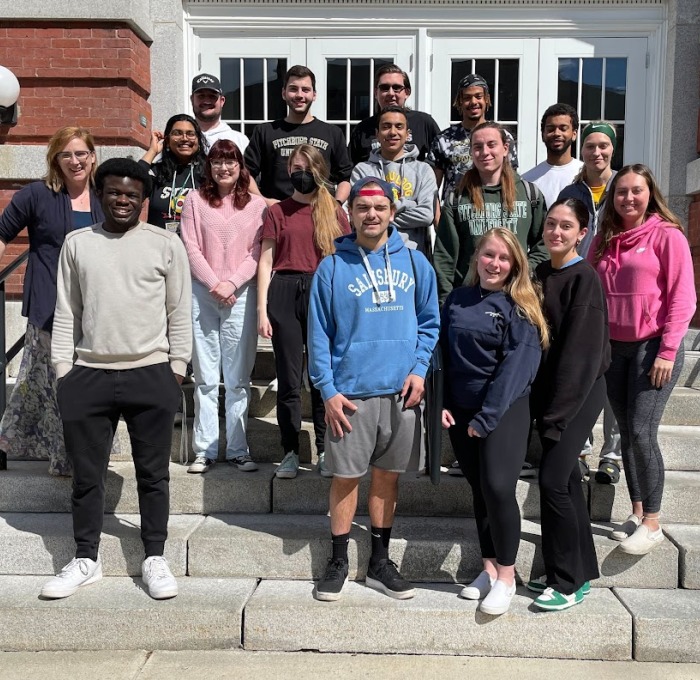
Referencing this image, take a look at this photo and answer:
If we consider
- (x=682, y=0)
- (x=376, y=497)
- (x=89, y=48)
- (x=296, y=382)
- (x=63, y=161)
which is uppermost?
(x=682, y=0)

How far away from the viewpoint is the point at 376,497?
12.0ft

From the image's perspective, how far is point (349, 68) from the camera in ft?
24.6

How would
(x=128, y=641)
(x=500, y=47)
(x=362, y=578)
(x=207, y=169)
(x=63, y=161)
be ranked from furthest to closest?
(x=500, y=47), (x=207, y=169), (x=63, y=161), (x=362, y=578), (x=128, y=641)

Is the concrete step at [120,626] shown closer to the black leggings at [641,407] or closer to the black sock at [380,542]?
the black sock at [380,542]

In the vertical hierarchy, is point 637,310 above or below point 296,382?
above

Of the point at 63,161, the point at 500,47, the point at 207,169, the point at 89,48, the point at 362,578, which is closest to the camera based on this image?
the point at 362,578

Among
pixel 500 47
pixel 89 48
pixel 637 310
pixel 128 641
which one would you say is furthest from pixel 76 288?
pixel 500 47

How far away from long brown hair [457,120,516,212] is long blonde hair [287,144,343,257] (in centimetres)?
70

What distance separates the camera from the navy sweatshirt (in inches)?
134

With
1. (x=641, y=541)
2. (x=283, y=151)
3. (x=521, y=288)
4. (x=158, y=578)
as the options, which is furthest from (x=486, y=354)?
(x=283, y=151)

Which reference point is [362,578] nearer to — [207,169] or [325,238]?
[325,238]

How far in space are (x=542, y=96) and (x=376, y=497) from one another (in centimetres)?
510

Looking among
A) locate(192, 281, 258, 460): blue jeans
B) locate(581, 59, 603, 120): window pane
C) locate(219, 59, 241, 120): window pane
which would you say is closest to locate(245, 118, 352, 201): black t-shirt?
locate(192, 281, 258, 460): blue jeans

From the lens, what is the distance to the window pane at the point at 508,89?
294 inches
